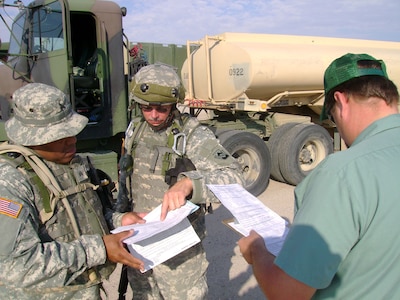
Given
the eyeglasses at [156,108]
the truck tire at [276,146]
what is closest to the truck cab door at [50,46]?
the eyeglasses at [156,108]

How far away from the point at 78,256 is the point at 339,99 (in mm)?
1071

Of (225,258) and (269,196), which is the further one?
(269,196)

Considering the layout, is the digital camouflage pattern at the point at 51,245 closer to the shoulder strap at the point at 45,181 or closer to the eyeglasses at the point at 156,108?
the shoulder strap at the point at 45,181

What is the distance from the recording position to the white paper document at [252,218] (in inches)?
54.5

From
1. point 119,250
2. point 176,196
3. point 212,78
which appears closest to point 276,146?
point 212,78

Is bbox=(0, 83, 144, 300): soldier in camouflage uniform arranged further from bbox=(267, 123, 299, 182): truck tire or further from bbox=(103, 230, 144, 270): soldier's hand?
bbox=(267, 123, 299, 182): truck tire

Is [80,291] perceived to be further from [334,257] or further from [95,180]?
[334,257]

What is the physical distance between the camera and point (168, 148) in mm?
2088

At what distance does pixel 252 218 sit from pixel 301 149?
15.2ft

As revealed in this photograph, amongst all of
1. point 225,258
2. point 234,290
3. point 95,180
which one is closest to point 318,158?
point 225,258

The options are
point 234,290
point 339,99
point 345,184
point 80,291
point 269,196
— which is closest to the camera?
point 345,184

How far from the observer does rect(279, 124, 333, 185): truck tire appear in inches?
223

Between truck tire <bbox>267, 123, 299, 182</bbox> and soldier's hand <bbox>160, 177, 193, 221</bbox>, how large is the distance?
4212 mm

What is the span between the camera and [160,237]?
1.63 metres
